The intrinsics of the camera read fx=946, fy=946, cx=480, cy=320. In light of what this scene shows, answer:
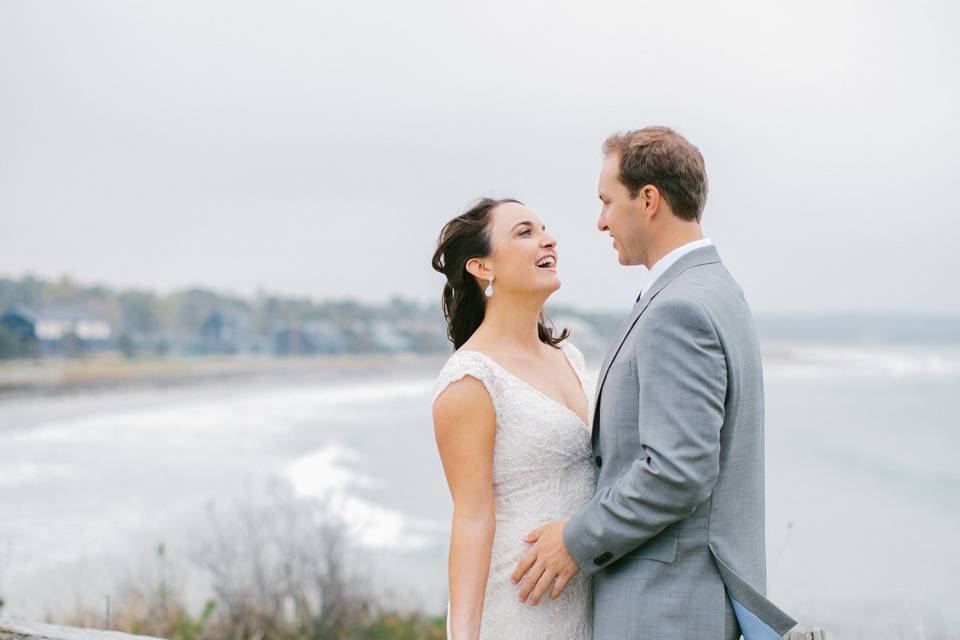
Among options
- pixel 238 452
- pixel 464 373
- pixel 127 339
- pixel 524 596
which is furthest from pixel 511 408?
pixel 127 339

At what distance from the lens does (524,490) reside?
252cm

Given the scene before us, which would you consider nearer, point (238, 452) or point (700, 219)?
point (700, 219)

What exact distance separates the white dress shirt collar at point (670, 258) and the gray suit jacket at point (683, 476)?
0.02m

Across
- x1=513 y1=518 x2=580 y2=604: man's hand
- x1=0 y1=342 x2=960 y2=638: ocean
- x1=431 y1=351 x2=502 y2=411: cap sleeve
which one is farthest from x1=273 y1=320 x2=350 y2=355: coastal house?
x1=513 y1=518 x2=580 y2=604: man's hand

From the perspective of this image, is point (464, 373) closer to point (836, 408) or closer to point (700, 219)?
point (700, 219)

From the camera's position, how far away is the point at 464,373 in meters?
2.46

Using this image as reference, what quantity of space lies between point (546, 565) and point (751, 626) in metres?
0.48

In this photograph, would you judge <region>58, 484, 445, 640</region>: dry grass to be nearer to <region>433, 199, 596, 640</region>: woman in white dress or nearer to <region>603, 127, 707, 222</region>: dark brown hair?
<region>433, 199, 596, 640</region>: woman in white dress

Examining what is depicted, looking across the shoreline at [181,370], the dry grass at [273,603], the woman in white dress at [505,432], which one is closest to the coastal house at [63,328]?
the shoreline at [181,370]

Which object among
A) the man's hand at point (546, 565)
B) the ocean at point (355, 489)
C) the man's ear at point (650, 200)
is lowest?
the ocean at point (355, 489)

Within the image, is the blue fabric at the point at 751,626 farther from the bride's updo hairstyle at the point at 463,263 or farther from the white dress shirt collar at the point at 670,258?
the bride's updo hairstyle at the point at 463,263

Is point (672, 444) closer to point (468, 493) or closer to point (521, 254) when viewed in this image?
point (468, 493)

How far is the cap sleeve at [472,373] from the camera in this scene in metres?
→ 2.46

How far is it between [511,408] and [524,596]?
18.9 inches
